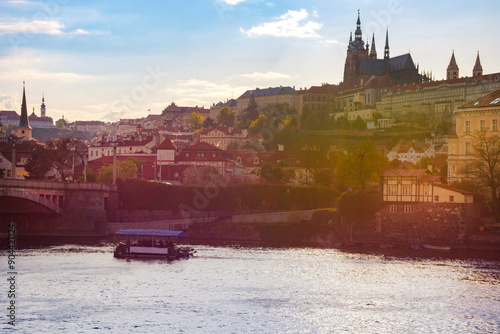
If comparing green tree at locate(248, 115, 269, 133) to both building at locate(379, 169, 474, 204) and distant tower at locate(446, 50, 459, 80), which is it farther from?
building at locate(379, 169, 474, 204)

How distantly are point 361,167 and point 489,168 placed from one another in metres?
13.2

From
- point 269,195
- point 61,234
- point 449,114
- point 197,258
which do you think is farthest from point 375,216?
point 449,114

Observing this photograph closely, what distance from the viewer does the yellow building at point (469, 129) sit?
83938mm

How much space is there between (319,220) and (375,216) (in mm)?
5539

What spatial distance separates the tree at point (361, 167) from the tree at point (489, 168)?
10144mm

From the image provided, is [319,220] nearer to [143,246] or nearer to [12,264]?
[143,246]

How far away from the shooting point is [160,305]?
1805 inches

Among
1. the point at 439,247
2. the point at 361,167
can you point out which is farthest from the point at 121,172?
the point at 439,247

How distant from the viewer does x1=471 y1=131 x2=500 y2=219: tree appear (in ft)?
251

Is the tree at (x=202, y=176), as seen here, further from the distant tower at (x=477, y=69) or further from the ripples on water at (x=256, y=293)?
the distant tower at (x=477, y=69)

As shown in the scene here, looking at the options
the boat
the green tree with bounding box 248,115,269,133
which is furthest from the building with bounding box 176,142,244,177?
the green tree with bounding box 248,115,269,133

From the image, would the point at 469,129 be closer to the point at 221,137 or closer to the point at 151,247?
the point at 151,247

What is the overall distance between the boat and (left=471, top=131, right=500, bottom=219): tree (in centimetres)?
3085

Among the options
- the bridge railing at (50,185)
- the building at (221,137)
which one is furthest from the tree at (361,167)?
the building at (221,137)
